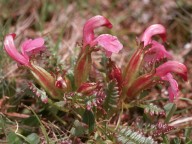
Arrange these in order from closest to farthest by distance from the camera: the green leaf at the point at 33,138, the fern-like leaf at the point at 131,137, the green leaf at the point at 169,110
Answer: the fern-like leaf at the point at 131,137 < the green leaf at the point at 33,138 < the green leaf at the point at 169,110

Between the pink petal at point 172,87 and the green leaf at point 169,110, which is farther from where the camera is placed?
the green leaf at point 169,110

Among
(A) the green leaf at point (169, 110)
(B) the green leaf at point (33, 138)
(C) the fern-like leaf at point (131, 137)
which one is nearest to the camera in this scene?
(C) the fern-like leaf at point (131, 137)

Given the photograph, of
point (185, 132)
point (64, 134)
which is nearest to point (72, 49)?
point (64, 134)

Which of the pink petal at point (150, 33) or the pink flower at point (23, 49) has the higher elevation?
the pink flower at point (23, 49)

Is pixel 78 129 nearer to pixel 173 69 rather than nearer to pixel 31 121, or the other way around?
pixel 31 121

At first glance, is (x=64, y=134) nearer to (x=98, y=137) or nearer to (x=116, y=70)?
(x=98, y=137)

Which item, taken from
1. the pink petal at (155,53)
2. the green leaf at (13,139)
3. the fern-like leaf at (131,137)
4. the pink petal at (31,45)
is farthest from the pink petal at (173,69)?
the green leaf at (13,139)

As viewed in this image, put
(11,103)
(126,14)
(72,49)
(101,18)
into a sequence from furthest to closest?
(126,14) → (72,49) → (11,103) → (101,18)

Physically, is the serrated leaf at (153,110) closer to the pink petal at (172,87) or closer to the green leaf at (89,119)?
the pink petal at (172,87)
